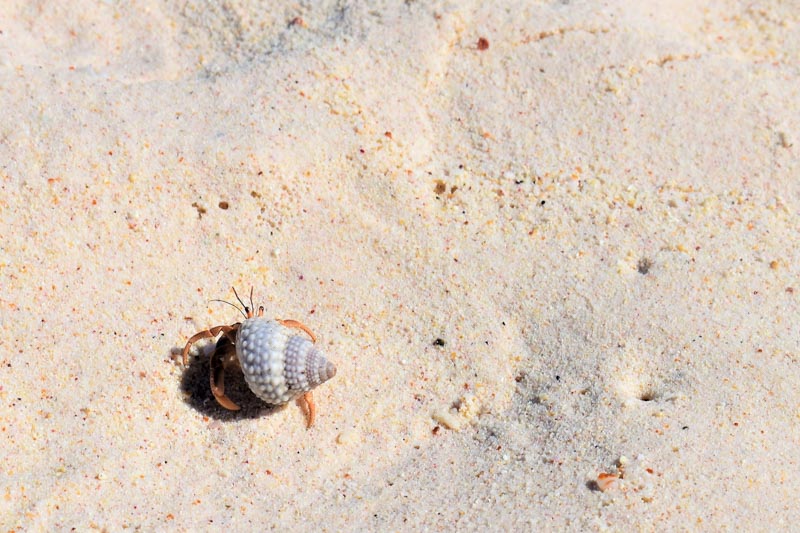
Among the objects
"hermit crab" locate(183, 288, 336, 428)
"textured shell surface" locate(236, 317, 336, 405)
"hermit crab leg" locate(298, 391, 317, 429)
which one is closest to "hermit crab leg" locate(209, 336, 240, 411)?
"hermit crab" locate(183, 288, 336, 428)

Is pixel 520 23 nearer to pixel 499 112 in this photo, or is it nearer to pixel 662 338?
pixel 499 112

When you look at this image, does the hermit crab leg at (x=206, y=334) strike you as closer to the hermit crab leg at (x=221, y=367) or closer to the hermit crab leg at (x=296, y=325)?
the hermit crab leg at (x=221, y=367)

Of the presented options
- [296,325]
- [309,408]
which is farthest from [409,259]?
[309,408]

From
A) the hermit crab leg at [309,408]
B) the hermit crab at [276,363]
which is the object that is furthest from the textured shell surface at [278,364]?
the hermit crab leg at [309,408]

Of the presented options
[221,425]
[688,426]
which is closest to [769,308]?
[688,426]

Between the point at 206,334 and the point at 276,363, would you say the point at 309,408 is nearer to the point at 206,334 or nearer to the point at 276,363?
the point at 276,363

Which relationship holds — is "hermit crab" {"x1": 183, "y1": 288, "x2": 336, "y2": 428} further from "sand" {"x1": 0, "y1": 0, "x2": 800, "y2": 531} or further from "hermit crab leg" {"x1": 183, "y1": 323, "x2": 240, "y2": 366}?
"sand" {"x1": 0, "y1": 0, "x2": 800, "y2": 531}
